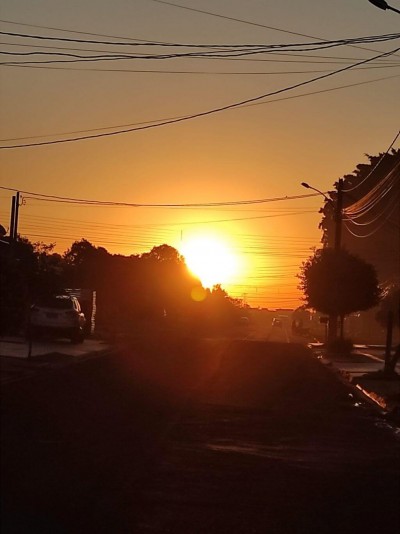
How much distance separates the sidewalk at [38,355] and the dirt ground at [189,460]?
95 cm

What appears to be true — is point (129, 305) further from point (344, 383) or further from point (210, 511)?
point (210, 511)

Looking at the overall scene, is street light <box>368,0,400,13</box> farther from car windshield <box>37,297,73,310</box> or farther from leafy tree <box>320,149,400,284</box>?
leafy tree <box>320,149,400,284</box>

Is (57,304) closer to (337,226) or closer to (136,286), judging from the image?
(337,226)

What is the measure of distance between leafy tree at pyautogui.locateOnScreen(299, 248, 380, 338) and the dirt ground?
28266 mm

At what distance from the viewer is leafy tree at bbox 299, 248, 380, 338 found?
51375 mm

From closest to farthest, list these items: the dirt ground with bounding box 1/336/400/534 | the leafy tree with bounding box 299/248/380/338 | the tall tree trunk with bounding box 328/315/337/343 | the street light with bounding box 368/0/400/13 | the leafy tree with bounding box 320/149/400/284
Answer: the dirt ground with bounding box 1/336/400/534 → the street light with bounding box 368/0/400/13 → the leafy tree with bounding box 299/248/380/338 → the tall tree trunk with bounding box 328/315/337/343 → the leafy tree with bounding box 320/149/400/284

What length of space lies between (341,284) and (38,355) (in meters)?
24.3

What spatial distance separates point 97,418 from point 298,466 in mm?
4439

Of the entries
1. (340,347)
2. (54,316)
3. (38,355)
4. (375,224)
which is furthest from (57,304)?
(375,224)

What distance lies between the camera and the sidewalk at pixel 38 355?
2380 centimetres

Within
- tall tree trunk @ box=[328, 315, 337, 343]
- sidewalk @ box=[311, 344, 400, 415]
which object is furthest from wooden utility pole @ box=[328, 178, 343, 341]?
sidewalk @ box=[311, 344, 400, 415]

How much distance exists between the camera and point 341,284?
51.2 meters

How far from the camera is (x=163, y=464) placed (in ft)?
38.7

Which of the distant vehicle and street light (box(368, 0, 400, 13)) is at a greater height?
street light (box(368, 0, 400, 13))
